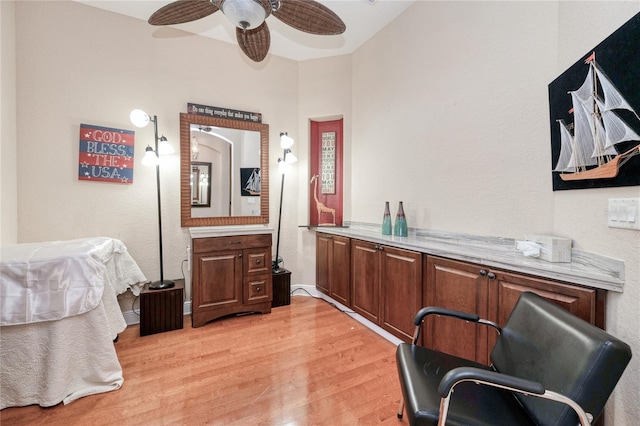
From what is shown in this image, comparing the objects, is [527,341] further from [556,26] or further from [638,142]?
[556,26]

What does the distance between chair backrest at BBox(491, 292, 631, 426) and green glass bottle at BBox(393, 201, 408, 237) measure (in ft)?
4.34

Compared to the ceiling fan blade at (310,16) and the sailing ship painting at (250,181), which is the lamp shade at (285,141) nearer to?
the sailing ship painting at (250,181)

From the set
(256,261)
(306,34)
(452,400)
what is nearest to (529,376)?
(452,400)

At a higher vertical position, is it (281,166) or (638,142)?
(281,166)

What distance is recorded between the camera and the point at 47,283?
160 centimetres

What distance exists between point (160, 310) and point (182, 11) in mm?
2451

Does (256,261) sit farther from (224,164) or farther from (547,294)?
(547,294)

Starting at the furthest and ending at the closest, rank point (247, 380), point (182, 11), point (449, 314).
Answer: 1. point (247, 380)
2. point (182, 11)
3. point (449, 314)

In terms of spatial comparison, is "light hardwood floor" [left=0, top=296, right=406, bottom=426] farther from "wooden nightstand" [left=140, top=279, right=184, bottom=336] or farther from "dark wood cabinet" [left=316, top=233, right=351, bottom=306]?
"dark wood cabinet" [left=316, top=233, right=351, bottom=306]

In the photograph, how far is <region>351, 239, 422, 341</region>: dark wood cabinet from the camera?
7.06 feet

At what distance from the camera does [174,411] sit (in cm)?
162

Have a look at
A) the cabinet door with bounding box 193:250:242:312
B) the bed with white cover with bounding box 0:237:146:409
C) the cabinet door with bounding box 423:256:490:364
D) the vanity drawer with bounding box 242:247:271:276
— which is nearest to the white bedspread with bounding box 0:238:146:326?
the bed with white cover with bounding box 0:237:146:409

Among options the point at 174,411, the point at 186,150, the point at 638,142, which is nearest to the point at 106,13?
the point at 186,150

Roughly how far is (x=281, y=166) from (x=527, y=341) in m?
2.84
